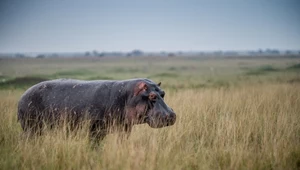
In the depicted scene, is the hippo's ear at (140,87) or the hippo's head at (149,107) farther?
the hippo's ear at (140,87)

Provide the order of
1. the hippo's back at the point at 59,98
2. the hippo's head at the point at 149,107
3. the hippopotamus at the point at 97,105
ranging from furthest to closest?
the hippo's back at the point at 59,98, the hippopotamus at the point at 97,105, the hippo's head at the point at 149,107

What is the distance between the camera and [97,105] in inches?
212

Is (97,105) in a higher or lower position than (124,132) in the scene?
higher

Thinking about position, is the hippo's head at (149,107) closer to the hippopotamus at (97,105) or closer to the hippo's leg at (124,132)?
the hippopotamus at (97,105)

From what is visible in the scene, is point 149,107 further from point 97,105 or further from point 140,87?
point 97,105

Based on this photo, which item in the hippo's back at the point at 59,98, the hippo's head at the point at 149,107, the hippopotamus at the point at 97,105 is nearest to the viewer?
the hippo's head at the point at 149,107

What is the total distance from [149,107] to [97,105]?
884mm

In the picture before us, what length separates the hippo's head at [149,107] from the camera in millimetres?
4852

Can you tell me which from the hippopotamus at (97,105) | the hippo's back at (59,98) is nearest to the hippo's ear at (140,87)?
the hippopotamus at (97,105)

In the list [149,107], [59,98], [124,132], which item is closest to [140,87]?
[149,107]

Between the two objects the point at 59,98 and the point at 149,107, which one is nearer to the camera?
the point at 149,107

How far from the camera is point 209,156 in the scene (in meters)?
4.73

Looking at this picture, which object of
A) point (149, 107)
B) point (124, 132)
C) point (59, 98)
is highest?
point (59, 98)

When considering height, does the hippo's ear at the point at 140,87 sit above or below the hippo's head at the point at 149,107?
above
